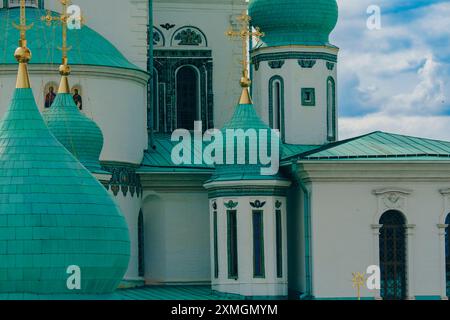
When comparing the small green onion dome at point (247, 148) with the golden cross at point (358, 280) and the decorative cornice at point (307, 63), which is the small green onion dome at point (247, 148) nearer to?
the golden cross at point (358, 280)

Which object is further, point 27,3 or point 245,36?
point 27,3

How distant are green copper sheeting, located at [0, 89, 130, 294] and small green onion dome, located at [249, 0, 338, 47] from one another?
13408mm

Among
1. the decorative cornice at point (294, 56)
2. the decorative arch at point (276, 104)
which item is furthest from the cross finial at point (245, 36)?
the decorative arch at point (276, 104)

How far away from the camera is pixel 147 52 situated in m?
64.1

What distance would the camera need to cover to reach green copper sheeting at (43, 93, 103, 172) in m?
58.3

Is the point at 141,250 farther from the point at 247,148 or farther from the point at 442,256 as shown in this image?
the point at 442,256

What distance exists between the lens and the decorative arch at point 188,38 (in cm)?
6650

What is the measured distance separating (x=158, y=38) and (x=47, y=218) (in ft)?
54.0

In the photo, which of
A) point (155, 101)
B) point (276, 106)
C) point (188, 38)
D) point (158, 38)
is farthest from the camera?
point (188, 38)

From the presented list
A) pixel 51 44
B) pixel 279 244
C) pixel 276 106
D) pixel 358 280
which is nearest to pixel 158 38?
pixel 276 106

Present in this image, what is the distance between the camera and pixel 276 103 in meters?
64.1

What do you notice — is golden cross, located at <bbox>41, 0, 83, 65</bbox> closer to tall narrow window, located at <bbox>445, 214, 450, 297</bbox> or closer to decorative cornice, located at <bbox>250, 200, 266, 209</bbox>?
decorative cornice, located at <bbox>250, 200, 266, 209</bbox>
